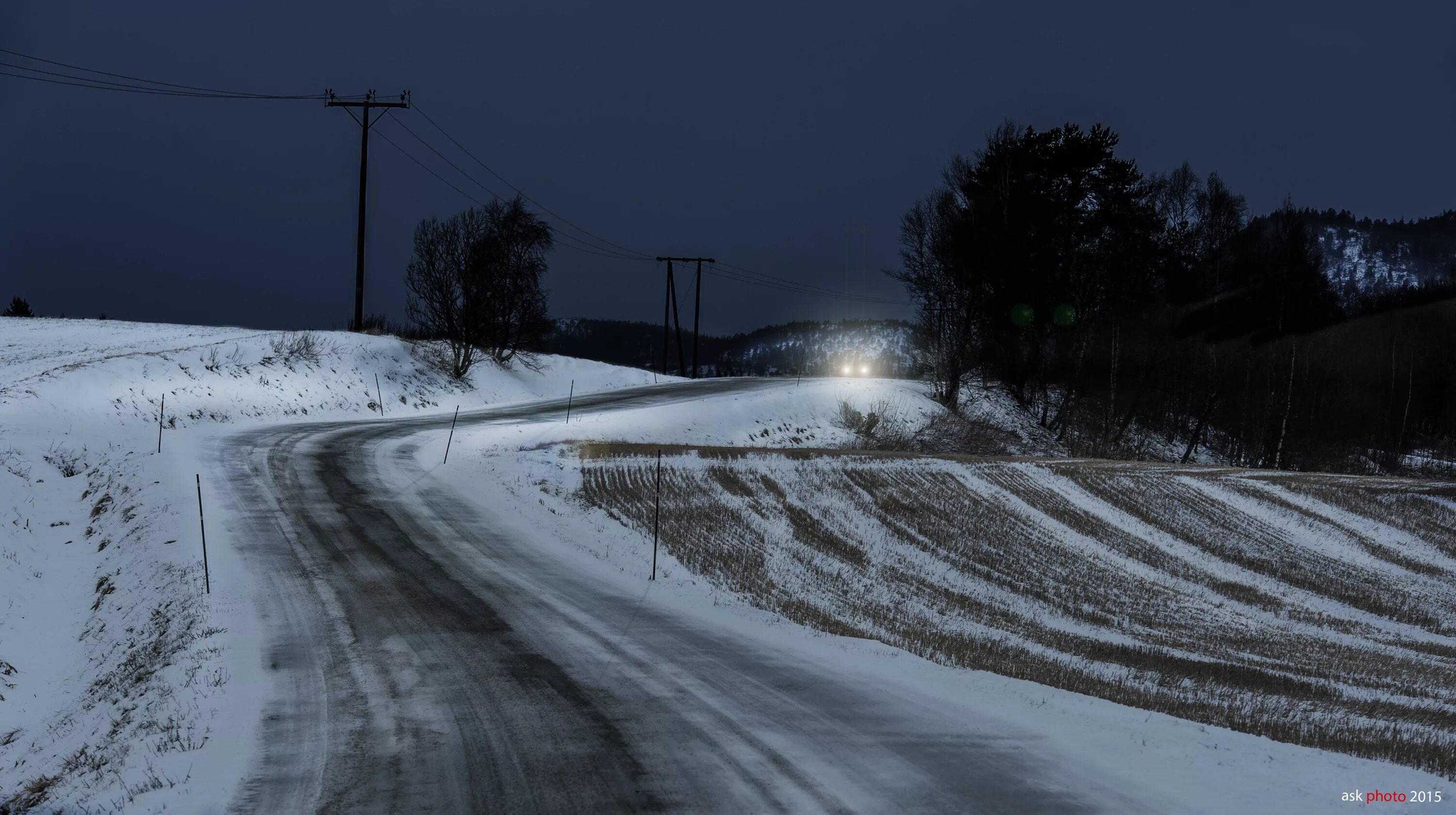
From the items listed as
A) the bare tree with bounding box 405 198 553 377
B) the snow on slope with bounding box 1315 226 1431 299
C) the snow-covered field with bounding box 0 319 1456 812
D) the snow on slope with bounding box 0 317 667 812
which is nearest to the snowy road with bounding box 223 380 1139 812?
the snow-covered field with bounding box 0 319 1456 812

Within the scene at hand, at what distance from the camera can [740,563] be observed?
18266 millimetres

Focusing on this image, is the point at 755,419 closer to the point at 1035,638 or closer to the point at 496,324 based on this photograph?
the point at 496,324

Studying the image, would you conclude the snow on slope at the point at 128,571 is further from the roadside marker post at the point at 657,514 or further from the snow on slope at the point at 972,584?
the roadside marker post at the point at 657,514

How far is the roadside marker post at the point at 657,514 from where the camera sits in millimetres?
15070

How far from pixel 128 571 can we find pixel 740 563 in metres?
10.7

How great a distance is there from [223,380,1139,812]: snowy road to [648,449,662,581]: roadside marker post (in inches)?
49.3

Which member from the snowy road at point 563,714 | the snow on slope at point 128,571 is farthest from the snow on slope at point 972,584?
the snow on slope at point 128,571

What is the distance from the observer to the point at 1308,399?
180 feet

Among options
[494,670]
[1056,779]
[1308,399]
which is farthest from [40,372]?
[1308,399]

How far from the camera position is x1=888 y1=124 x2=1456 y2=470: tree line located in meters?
49.6

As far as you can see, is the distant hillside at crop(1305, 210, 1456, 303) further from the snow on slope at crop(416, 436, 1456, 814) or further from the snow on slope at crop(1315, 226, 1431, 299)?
the snow on slope at crop(416, 436, 1456, 814)

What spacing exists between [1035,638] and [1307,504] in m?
22.5

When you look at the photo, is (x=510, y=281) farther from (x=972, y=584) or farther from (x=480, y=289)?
(x=972, y=584)

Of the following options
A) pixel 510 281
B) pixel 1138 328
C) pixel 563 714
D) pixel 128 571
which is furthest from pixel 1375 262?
pixel 128 571
